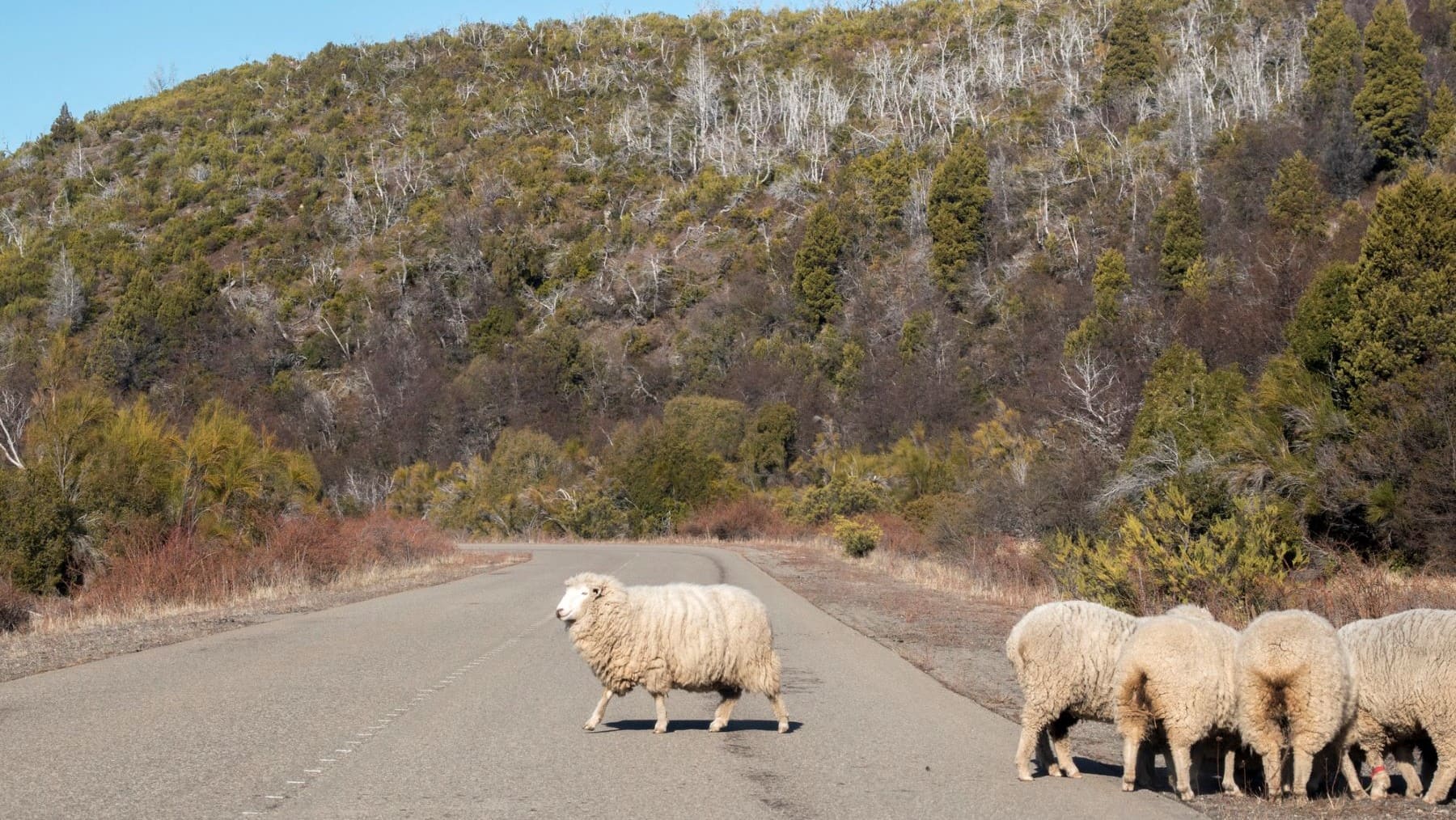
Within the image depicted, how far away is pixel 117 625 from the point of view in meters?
19.0

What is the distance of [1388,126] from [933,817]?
60258 millimetres

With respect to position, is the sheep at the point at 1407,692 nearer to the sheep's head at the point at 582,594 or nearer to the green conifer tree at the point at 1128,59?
the sheep's head at the point at 582,594

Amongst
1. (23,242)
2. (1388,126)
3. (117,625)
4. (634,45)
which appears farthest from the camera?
(634,45)

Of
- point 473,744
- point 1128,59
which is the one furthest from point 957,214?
point 473,744

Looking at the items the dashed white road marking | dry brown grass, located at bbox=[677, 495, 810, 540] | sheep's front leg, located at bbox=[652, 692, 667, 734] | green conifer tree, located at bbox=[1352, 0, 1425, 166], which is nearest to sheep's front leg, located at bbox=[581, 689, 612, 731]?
sheep's front leg, located at bbox=[652, 692, 667, 734]

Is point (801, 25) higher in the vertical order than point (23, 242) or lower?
higher

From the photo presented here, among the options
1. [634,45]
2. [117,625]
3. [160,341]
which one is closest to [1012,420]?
[117,625]

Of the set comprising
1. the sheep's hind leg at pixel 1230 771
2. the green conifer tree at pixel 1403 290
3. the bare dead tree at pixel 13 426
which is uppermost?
the green conifer tree at pixel 1403 290

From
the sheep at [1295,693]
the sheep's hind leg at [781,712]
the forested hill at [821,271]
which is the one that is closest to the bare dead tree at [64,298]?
the forested hill at [821,271]

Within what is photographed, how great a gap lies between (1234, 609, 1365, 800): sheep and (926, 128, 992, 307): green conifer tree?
234 feet

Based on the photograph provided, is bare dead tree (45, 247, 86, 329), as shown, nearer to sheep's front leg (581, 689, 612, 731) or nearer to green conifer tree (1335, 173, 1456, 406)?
green conifer tree (1335, 173, 1456, 406)

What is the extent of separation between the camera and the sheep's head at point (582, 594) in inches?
418

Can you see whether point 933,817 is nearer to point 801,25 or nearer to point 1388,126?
point 1388,126

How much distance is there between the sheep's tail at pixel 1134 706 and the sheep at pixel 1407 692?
128cm
